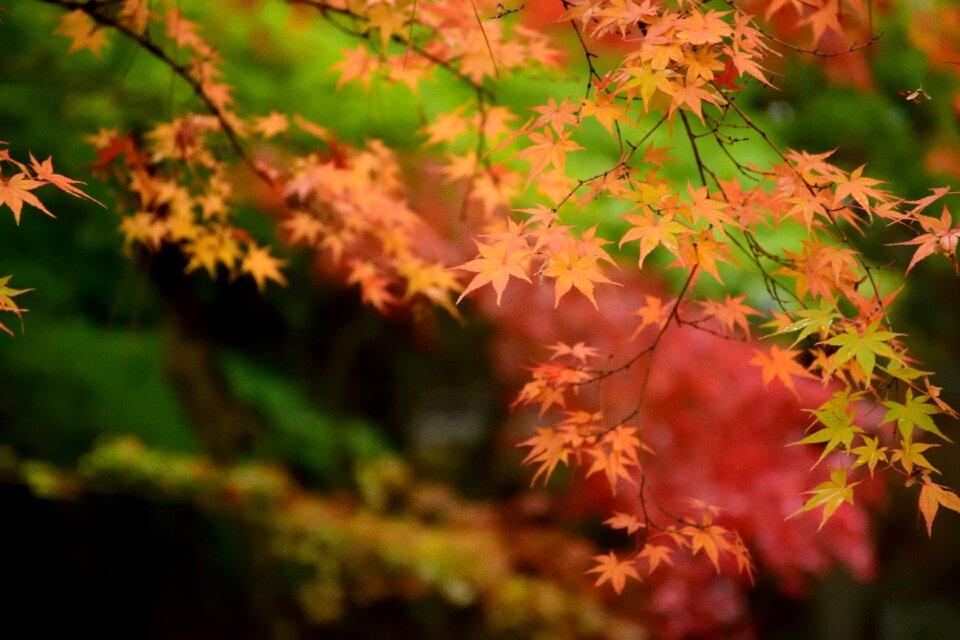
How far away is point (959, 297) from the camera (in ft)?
23.2

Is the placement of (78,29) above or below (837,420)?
above

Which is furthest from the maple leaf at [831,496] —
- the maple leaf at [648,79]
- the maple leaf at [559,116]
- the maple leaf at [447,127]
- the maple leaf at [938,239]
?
the maple leaf at [447,127]

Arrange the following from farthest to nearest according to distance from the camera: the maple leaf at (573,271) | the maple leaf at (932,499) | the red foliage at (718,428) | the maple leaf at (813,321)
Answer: the red foliage at (718,428) → the maple leaf at (573,271) → the maple leaf at (813,321) → the maple leaf at (932,499)

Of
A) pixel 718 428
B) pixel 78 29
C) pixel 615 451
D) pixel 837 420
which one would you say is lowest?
pixel 718 428

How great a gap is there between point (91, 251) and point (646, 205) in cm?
530

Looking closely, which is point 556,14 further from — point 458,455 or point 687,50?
point 458,455

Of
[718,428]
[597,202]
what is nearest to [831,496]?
[597,202]

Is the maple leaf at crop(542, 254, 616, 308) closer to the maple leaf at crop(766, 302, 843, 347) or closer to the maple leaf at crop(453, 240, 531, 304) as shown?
the maple leaf at crop(453, 240, 531, 304)

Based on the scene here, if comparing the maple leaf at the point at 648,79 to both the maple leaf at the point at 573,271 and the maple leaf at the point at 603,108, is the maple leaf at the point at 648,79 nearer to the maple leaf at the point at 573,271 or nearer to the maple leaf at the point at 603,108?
the maple leaf at the point at 603,108

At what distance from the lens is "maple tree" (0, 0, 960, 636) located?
70.4 inches

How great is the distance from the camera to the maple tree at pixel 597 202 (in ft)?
5.86

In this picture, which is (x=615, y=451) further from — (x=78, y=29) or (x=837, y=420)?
(x=78, y=29)

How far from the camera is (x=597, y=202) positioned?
3.69 meters

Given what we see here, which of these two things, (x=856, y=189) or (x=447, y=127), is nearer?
(x=856, y=189)
